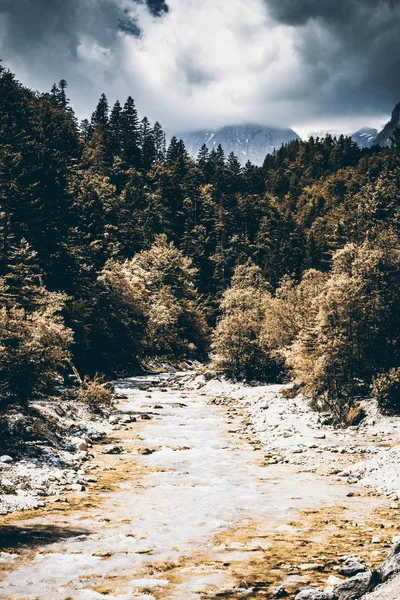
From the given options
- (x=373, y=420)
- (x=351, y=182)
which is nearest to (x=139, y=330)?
(x=373, y=420)

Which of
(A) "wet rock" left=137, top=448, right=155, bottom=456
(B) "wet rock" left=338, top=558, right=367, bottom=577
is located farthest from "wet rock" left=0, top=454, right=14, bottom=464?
(B) "wet rock" left=338, top=558, right=367, bottom=577

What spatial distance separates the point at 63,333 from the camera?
1081 inches

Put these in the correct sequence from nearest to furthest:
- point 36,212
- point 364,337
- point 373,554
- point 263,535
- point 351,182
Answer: point 373,554 < point 263,535 < point 364,337 < point 36,212 < point 351,182

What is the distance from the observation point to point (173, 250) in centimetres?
8706

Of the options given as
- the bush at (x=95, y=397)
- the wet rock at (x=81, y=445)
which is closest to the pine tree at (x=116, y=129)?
the bush at (x=95, y=397)

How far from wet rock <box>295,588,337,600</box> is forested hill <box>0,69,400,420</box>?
16.4 meters

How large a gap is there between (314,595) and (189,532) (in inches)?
218

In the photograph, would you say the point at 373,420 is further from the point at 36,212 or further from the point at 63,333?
the point at 36,212

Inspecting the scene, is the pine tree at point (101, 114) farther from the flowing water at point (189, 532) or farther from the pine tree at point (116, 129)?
the flowing water at point (189, 532)

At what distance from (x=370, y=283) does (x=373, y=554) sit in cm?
2358

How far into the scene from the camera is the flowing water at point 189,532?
9805mm

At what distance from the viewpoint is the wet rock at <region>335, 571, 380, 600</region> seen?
782 cm

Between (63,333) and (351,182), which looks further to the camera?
(351,182)

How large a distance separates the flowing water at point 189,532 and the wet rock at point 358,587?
1.68 meters
